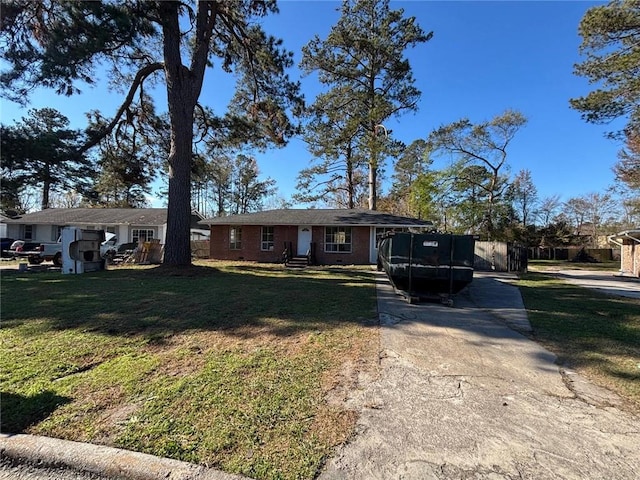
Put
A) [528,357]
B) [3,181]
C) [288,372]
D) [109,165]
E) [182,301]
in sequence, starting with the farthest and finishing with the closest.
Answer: [109,165] → [3,181] → [182,301] → [528,357] → [288,372]

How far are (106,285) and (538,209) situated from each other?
131 ft

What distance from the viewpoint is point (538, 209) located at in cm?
3522

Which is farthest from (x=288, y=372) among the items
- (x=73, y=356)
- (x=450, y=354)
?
(x=73, y=356)

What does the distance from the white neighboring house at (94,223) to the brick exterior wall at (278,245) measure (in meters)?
6.16

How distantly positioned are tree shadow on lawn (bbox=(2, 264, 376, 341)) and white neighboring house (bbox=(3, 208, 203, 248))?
1535 centimetres

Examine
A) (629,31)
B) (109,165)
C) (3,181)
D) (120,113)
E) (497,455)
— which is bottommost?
(497,455)

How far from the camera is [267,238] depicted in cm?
1958

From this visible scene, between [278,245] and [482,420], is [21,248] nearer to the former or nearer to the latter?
[278,245]

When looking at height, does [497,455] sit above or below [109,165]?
below

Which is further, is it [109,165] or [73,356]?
[109,165]

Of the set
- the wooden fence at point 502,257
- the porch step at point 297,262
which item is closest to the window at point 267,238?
the porch step at point 297,262

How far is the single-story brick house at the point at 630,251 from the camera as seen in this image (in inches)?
575

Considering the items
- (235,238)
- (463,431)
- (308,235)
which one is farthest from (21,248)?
(463,431)

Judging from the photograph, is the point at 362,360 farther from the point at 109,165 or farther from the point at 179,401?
the point at 109,165
